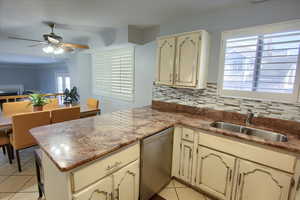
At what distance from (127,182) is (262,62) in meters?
1.97

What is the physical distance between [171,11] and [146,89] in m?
1.39

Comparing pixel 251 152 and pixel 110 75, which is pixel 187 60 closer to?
pixel 251 152

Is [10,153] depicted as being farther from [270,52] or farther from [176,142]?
[270,52]

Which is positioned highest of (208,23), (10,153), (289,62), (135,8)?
(135,8)

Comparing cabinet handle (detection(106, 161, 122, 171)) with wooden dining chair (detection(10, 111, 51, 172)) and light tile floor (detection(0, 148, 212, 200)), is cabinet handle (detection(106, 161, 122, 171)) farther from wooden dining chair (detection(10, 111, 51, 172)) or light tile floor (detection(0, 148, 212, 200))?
wooden dining chair (detection(10, 111, 51, 172))

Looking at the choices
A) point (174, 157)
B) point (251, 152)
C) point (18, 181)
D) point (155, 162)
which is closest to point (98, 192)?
point (155, 162)

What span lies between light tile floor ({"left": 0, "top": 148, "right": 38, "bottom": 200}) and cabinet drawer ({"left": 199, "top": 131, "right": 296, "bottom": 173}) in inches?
81.6

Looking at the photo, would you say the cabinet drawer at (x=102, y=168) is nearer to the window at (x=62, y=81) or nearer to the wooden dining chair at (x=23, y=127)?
the wooden dining chair at (x=23, y=127)

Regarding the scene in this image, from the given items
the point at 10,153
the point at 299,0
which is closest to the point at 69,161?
the point at 10,153

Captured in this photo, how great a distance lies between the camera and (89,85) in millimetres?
4258

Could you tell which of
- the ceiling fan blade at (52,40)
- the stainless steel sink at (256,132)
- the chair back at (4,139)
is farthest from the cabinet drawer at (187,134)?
the chair back at (4,139)

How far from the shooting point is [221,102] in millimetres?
2080

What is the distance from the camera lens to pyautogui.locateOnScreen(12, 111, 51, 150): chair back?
2031mm

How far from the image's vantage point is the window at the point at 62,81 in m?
6.96
